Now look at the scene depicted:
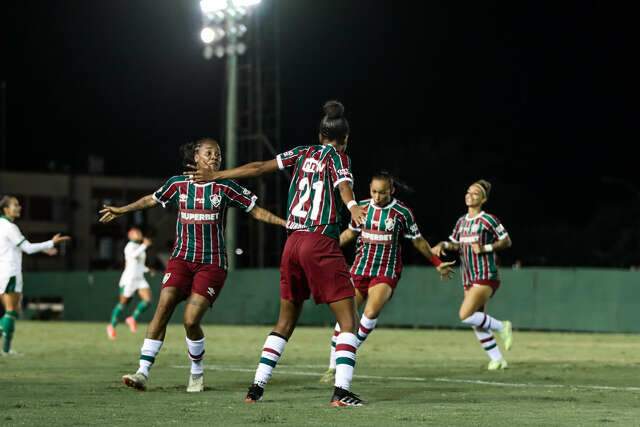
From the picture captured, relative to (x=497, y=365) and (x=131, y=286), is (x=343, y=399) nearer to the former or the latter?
(x=497, y=365)

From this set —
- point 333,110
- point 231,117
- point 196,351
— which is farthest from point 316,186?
point 231,117

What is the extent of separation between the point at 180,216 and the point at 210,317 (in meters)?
25.5

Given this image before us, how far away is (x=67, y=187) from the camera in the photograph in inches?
3637

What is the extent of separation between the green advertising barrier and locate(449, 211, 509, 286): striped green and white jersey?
14513 millimetres

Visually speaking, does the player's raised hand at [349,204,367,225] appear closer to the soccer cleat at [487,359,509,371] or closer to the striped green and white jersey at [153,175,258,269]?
the striped green and white jersey at [153,175,258,269]

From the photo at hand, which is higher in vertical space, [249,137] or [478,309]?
[249,137]

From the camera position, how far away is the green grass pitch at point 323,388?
9078 mm

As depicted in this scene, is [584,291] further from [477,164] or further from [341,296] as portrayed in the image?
[477,164]

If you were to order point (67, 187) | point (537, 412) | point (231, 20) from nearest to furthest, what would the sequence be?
point (537, 412) < point (231, 20) < point (67, 187)

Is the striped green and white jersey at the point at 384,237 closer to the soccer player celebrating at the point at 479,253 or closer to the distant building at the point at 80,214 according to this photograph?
the soccer player celebrating at the point at 479,253

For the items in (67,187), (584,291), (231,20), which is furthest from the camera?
(67,187)

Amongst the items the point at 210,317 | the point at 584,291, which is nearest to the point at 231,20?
the point at 210,317

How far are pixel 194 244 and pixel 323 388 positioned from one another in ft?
6.47

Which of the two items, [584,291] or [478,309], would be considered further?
[584,291]
